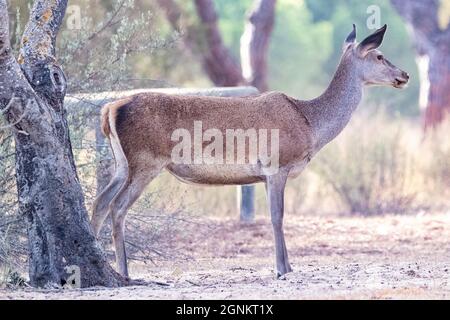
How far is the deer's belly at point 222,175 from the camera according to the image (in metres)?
10.0

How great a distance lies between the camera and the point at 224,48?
23.6 metres

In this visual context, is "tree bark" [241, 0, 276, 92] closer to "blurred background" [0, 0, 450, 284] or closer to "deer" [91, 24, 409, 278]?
"blurred background" [0, 0, 450, 284]

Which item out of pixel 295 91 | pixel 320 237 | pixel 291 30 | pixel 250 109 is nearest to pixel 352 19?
pixel 291 30

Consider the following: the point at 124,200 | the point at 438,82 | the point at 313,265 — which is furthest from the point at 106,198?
the point at 438,82

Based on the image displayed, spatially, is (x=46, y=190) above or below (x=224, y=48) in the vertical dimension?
below

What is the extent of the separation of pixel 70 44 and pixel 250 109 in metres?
2.64

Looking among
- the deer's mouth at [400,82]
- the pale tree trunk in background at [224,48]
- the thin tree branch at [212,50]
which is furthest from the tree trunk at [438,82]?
the deer's mouth at [400,82]

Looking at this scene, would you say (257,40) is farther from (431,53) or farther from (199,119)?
(199,119)

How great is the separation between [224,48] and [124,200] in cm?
1412

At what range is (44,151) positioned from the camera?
877 centimetres

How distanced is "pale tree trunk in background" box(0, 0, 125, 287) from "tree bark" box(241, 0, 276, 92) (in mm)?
13698

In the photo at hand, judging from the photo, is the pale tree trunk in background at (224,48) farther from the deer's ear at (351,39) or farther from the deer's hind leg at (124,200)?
the deer's hind leg at (124,200)

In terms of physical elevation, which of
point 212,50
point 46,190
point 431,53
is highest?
point 212,50
